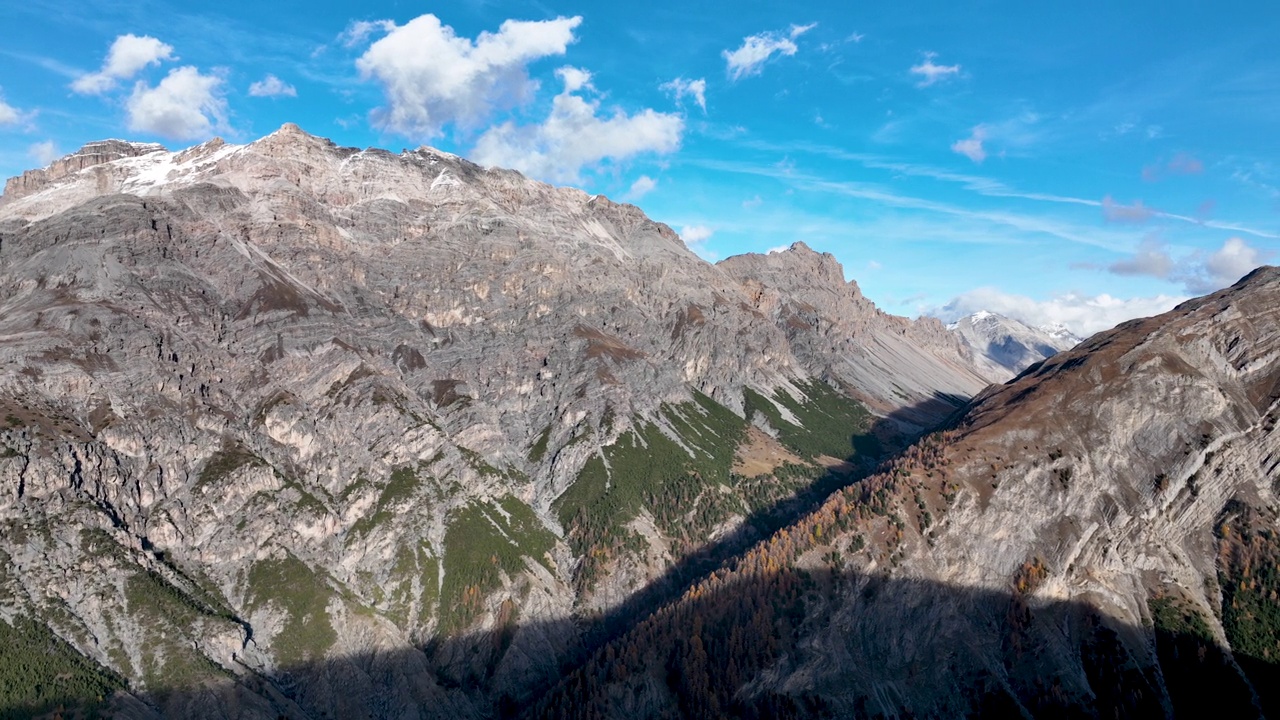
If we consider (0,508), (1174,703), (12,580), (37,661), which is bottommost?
(1174,703)

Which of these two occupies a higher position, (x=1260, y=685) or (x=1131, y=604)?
(x=1131, y=604)

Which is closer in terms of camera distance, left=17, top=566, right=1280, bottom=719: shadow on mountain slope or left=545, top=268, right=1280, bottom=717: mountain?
left=17, top=566, right=1280, bottom=719: shadow on mountain slope

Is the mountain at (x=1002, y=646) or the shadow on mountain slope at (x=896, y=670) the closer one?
the shadow on mountain slope at (x=896, y=670)

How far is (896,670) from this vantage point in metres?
183

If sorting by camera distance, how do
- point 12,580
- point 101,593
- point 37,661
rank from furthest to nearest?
1. point 101,593
2. point 12,580
3. point 37,661

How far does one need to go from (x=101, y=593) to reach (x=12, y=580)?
18.6m

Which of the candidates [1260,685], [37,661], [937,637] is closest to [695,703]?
[937,637]

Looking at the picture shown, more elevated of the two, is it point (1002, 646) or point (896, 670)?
point (1002, 646)

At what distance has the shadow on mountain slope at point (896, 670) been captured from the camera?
559 ft

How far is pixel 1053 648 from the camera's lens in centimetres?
17875

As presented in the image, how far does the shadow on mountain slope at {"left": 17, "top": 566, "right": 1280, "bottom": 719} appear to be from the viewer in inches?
6708

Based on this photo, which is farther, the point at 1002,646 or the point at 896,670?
the point at 1002,646

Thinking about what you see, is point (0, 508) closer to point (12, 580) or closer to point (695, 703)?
point (12, 580)

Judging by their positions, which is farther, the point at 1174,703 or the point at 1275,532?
the point at 1275,532
